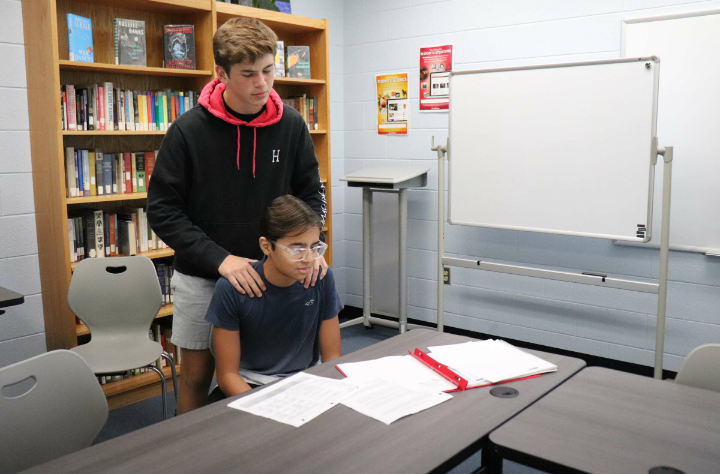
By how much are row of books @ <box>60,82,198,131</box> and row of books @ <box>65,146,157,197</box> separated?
13 cm

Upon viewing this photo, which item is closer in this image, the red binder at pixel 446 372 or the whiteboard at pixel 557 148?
the red binder at pixel 446 372

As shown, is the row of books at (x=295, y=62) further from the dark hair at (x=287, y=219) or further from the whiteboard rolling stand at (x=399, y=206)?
the dark hair at (x=287, y=219)

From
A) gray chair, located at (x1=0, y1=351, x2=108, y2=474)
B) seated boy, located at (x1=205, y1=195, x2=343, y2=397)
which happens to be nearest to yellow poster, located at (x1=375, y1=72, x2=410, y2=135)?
seated boy, located at (x1=205, y1=195, x2=343, y2=397)

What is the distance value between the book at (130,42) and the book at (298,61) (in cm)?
96

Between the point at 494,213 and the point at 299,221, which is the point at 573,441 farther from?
the point at 494,213

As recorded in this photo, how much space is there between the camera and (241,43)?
175cm

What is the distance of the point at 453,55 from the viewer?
401 centimetres

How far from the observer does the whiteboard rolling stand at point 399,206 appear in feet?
12.8

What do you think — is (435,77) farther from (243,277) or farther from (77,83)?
(243,277)

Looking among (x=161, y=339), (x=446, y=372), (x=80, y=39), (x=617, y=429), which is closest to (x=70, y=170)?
(x=80, y=39)

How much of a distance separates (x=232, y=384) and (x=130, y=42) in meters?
2.07

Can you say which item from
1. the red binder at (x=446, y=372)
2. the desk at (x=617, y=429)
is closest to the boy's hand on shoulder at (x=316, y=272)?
the red binder at (x=446, y=372)

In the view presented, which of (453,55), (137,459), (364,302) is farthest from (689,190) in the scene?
(137,459)

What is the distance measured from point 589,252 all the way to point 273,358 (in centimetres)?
232
